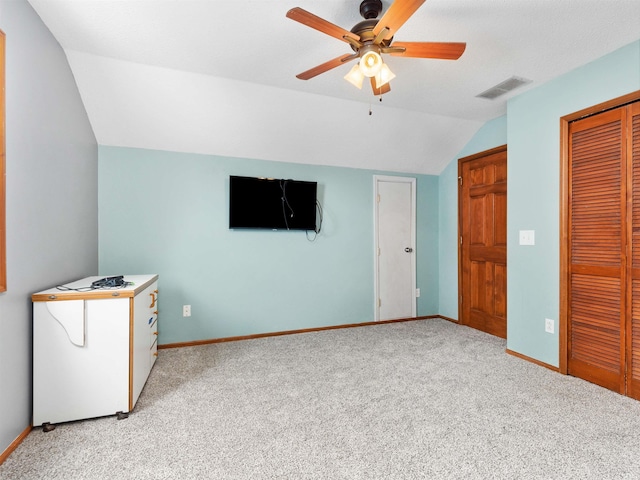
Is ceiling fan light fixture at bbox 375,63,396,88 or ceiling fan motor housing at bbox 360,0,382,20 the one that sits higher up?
ceiling fan motor housing at bbox 360,0,382,20

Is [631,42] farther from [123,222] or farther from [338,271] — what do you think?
[123,222]

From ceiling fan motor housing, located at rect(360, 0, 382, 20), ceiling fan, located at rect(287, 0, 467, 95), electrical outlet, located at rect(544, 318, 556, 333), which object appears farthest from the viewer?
electrical outlet, located at rect(544, 318, 556, 333)

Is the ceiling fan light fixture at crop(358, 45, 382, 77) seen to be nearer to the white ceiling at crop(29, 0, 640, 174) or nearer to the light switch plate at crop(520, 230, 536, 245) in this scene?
the white ceiling at crop(29, 0, 640, 174)

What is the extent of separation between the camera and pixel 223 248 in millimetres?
3344

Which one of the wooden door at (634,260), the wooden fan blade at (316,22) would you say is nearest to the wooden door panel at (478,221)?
the wooden door at (634,260)

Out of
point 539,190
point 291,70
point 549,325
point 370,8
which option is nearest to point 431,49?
point 370,8

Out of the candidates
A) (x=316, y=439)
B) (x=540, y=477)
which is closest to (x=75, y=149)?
(x=316, y=439)

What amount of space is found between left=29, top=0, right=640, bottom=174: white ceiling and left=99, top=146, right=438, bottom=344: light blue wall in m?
0.20

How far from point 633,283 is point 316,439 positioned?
2292 mm

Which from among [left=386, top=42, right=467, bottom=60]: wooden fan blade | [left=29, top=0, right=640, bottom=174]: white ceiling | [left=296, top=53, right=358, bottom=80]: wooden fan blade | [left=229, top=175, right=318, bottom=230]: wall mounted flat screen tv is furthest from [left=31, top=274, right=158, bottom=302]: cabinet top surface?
[left=386, top=42, right=467, bottom=60]: wooden fan blade

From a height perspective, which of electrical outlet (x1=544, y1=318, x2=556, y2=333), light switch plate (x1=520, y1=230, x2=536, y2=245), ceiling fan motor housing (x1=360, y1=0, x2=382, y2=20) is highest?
ceiling fan motor housing (x1=360, y1=0, x2=382, y2=20)

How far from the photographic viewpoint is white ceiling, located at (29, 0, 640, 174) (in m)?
1.84

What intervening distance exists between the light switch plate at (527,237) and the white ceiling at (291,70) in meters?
1.25

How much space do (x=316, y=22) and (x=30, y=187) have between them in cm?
180
